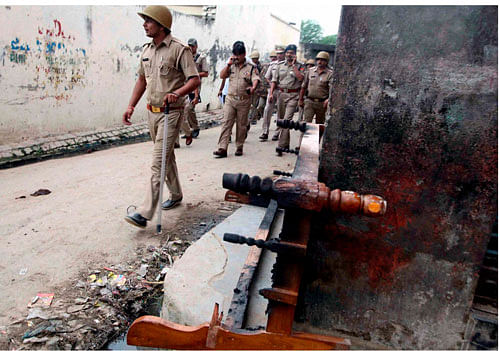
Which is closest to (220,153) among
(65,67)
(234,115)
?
(234,115)

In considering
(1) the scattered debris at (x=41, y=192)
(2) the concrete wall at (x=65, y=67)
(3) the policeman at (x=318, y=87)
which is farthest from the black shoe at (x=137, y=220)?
(3) the policeman at (x=318, y=87)

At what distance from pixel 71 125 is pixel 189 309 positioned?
20.0ft

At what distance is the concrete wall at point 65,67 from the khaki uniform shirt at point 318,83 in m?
4.27

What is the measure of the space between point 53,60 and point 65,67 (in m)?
0.27

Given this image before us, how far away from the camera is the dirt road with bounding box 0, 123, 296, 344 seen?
2611 mm

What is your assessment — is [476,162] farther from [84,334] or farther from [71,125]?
[71,125]

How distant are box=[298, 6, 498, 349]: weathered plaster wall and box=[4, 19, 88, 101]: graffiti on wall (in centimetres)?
621

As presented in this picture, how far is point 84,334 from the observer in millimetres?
2062

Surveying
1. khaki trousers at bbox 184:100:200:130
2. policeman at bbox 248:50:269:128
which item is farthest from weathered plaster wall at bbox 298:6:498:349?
policeman at bbox 248:50:269:128

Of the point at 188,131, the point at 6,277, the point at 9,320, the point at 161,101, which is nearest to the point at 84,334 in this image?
the point at 9,320

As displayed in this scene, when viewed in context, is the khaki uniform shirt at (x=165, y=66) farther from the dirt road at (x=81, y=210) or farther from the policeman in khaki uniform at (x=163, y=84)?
the dirt road at (x=81, y=210)

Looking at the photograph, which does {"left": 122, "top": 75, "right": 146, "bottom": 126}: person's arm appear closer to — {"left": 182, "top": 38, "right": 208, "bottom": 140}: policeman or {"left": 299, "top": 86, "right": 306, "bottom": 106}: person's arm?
{"left": 182, "top": 38, "right": 208, "bottom": 140}: policeman

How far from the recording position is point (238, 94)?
20.6 ft

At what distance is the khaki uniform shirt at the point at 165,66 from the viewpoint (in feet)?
11.2
